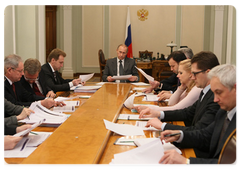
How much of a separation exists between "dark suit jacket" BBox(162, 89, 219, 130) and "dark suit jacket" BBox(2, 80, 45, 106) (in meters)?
1.68

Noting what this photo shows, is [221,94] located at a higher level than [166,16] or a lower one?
lower

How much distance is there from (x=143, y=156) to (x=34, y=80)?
8.86 feet

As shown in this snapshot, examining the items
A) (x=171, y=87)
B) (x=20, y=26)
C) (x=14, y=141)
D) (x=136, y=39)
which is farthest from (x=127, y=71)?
(x=136, y=39)

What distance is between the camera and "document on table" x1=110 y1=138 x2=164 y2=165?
171cm

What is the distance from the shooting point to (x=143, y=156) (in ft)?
5.72

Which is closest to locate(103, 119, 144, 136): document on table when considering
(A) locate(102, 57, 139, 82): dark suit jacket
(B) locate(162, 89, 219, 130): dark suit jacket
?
(B) locate(162, 89, 219, 130): dark suit jacket

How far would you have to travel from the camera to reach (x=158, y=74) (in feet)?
31.2

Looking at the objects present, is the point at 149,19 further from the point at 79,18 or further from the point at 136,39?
the point at 79,18

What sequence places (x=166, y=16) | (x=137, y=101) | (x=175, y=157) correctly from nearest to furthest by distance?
1. (x=175, y=157)
2. (x=137, y=101)
3. (x=166, y=16)

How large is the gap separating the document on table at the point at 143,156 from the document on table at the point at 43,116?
2.98 feet

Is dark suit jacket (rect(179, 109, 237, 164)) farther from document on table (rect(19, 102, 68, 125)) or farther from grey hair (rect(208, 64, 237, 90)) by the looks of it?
document on table (rect(19, 102, 68, 125))

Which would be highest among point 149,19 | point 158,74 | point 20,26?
A: point 149,19

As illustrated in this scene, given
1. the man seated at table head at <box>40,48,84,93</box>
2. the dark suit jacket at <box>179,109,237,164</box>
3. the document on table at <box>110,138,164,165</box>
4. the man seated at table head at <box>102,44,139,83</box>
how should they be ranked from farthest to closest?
the man seated at table head at <box>102,44,139,83</box> < the man seated at table head at <box>40,48,84,93</box> < the dark suit jacket at <box>179,109,237,164</box> < the document on table at <box>110,138,164,165</box>

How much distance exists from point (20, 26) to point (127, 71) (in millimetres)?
2145
